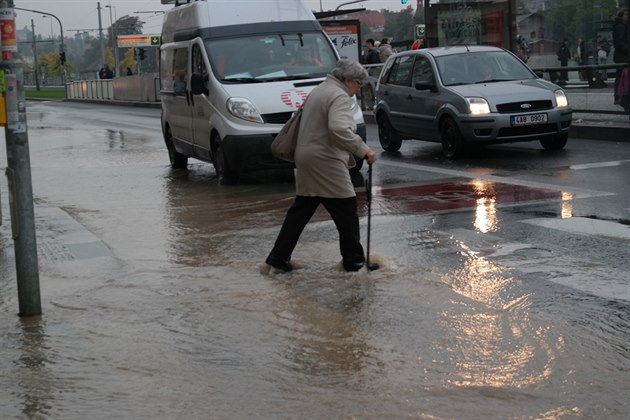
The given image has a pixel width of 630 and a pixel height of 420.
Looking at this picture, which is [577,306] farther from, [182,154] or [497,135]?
[182,154]

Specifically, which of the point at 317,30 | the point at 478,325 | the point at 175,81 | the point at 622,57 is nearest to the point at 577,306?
the point at 478,325

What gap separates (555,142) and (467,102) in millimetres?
1747

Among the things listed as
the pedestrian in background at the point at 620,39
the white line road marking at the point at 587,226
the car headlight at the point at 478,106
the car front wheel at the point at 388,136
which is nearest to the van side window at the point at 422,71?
the car front wheel at the point at 388,136

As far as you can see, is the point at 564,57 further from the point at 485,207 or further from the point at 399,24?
the point at 399,24

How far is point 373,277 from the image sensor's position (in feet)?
24.8

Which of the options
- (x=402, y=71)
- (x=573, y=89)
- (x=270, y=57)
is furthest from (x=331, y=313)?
(x=573, y=89)

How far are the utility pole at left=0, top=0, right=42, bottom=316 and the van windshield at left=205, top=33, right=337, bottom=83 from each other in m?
7.36

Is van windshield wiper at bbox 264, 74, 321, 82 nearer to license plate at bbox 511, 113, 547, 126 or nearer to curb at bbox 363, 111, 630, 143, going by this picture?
license plate at bbox 511, 113, 547, 126

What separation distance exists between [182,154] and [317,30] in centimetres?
300

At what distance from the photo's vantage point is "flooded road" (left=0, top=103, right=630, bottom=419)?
5020mm

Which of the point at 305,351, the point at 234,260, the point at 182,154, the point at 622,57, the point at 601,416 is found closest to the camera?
the point at 601,416

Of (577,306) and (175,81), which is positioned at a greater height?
(175,81)

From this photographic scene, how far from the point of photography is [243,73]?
1388 centimetres

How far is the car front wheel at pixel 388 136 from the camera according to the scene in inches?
693
